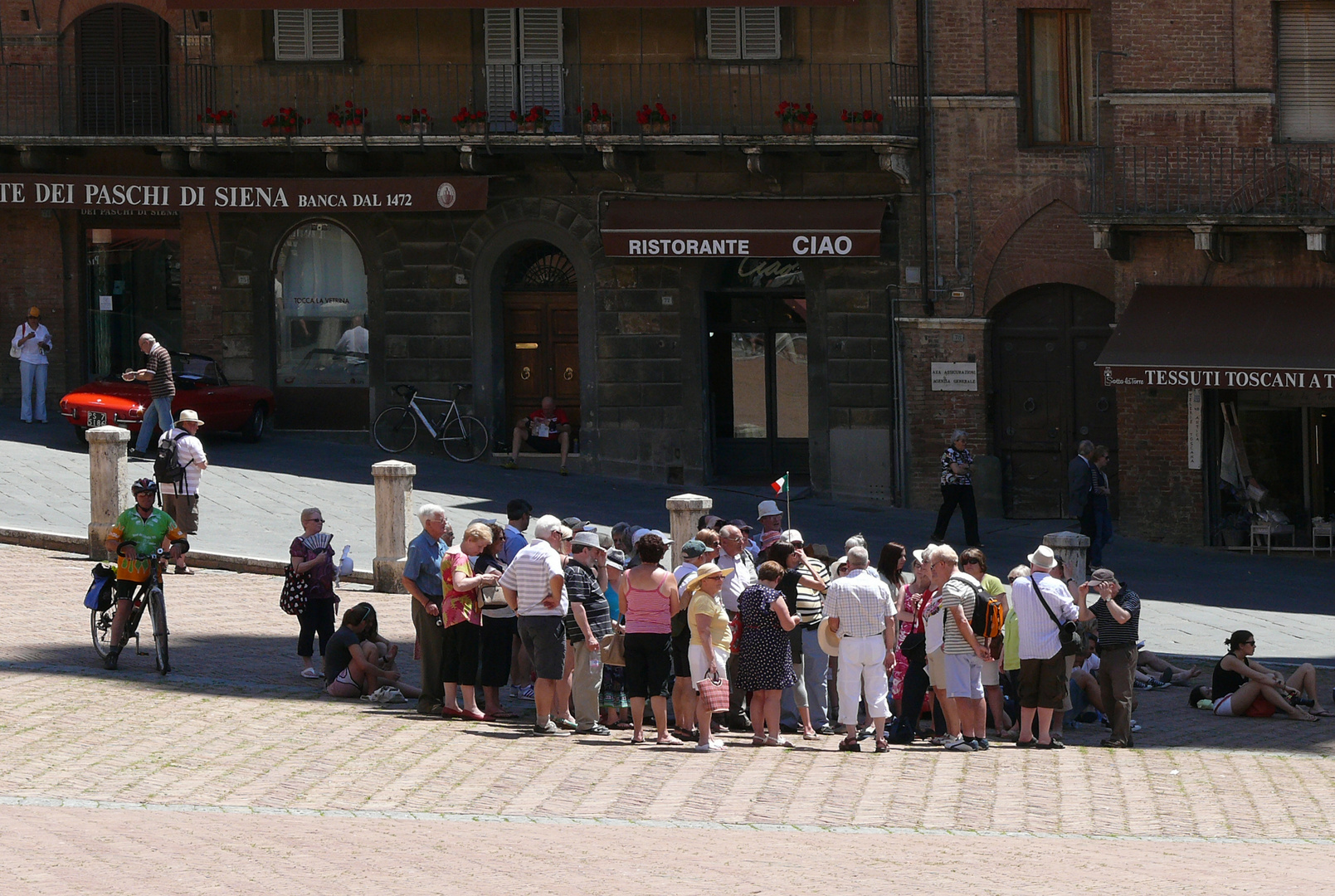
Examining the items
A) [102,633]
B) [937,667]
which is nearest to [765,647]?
[937,667]

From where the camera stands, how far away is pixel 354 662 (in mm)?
14906

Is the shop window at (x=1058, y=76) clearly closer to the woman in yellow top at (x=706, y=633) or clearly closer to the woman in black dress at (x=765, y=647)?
the woman in black dress at (x=765, y=647)

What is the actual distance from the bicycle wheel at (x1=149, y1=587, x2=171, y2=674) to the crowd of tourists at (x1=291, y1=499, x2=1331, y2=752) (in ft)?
3.43

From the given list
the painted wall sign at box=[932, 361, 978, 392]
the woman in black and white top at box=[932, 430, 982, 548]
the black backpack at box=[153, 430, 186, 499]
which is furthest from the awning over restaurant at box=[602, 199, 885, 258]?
the black backpack at box=[153, 430, 186, 499]

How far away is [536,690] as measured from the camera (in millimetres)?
13930

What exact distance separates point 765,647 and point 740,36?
15.4m

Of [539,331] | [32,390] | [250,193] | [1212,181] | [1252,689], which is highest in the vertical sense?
[250,193]

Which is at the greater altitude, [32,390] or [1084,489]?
[32,390]

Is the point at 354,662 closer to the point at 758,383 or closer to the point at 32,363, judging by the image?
the point at 758,383

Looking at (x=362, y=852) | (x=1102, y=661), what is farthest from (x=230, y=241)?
(x=362, y=852)

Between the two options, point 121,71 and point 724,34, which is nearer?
point 724,34

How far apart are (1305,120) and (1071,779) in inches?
571

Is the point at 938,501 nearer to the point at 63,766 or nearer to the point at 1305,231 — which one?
the point at 1305,231

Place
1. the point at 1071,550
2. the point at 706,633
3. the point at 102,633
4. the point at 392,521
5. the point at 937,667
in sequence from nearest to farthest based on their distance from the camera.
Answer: the point at 706,633 < the point at 937,667 < the point at 102,633 < the point at 1071,550 < the point at 392,521
